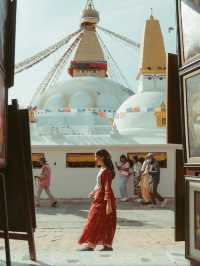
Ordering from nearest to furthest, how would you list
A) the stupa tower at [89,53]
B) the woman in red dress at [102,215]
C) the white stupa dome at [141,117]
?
the woman in red dress at [102,215] → the white stupa dome at [141,117] → the stupa tower at [89,53]

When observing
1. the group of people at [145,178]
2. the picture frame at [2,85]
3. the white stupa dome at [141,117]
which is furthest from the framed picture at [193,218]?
the white stupa dome at [141,117]

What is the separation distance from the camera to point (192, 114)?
470 centimetres

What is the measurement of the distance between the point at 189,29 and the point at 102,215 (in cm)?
323

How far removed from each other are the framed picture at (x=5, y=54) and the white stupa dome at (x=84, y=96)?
22.9 m

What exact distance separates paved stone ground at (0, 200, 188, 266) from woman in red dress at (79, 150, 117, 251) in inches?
9.1

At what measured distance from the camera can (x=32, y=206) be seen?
5.84m

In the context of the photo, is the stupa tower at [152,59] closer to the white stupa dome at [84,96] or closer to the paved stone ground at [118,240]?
the white stupa dome at [84,96]

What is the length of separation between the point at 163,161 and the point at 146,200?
125 inches

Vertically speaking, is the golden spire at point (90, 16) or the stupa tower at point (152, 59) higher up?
the golden spire at point (90, 16)

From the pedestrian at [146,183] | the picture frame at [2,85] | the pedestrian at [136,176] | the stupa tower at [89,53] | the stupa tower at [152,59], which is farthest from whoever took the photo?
the stupa tower at [89,53]

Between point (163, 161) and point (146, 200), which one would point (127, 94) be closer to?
point (163, 161)

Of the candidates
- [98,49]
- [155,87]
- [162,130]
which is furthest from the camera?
[98,49]

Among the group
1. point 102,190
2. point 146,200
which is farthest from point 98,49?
point 102,190

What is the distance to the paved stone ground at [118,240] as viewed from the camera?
18.0 feet
